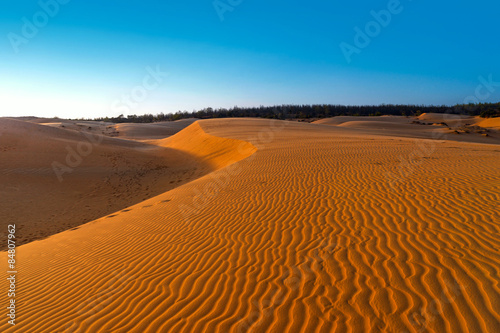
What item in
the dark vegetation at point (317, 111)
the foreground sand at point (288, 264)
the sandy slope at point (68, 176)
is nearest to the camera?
the foreground sand at point (288, 264)

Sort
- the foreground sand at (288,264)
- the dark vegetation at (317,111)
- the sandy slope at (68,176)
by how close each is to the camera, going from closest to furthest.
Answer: the foreground sand at (288,264) < the sandy slope at (68,176) < the dark vegetation at (317,111)

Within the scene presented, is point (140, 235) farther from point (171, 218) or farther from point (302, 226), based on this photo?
point (302, 226)

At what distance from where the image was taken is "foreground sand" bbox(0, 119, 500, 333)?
318cm

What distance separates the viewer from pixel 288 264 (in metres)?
4.26

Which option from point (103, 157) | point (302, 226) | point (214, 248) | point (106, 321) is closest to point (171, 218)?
point (214, 248)

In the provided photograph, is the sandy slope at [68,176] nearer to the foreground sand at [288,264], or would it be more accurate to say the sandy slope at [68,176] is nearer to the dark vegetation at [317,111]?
the foreground sand at [288,264]

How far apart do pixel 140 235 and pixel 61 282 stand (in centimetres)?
190

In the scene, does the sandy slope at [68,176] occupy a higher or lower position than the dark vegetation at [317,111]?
lower

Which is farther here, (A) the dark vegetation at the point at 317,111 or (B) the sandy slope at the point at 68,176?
(A) the dark vegetation at the point at 317,111

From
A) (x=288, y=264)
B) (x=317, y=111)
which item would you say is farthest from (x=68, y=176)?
(x=317, y=111)

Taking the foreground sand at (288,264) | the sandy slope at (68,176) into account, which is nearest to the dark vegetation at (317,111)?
the sandy slope at (68,176)

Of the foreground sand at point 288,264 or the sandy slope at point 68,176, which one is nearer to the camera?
the foreground sand at point 288,264

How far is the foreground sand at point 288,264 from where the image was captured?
10.4 feet

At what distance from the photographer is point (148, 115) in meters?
92.3
